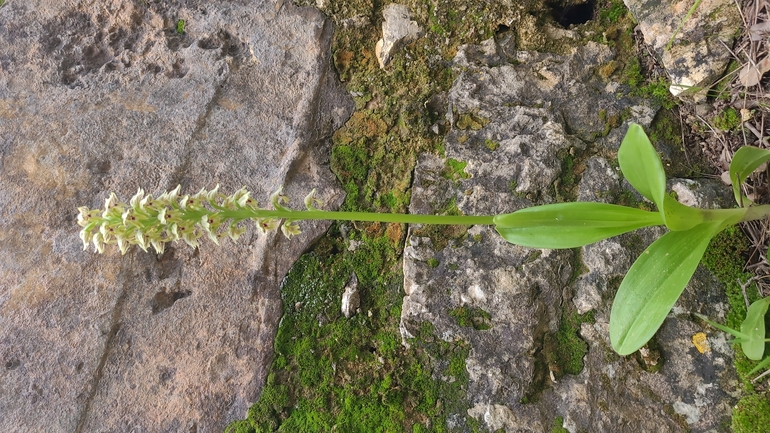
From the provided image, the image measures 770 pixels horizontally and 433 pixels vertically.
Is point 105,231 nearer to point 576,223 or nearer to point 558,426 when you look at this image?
point 576,223

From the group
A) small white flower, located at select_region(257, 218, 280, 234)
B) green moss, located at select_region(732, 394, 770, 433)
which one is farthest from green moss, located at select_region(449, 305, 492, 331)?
green moss, located at select_region(732, 394, 770, 433)

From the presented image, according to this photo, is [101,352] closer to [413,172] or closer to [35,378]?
[35,378]

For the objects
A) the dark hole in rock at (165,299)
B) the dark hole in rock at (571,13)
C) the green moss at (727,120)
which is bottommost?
the dark hole in rock at (165,299)

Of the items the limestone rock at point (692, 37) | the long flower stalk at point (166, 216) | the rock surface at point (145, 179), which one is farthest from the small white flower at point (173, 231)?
the limestone rock at point (692, 37)

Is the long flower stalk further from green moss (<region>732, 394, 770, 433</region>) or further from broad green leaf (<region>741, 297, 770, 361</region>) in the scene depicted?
green moss (<region>732, 394, 770, 433</region>)

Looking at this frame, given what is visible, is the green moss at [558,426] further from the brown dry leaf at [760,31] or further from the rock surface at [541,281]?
the brown dry leaf at [760,31]

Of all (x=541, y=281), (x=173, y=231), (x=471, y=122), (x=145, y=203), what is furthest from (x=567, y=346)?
(x=145, y=203)
